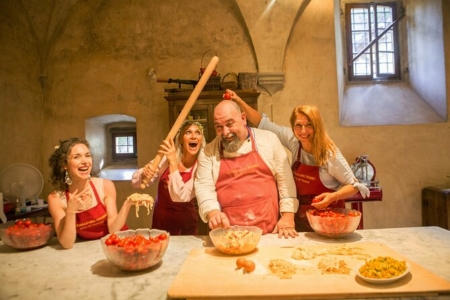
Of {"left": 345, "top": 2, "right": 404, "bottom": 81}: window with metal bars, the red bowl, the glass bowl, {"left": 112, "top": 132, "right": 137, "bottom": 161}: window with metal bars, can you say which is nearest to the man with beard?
the glass bowl

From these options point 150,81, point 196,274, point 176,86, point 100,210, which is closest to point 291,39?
point 176,86

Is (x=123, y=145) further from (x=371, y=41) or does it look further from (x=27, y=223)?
(x=371, y=41)

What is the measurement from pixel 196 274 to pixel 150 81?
464 centimetres

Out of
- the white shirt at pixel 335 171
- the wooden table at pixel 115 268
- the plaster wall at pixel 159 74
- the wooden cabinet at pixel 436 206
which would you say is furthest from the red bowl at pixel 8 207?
the wooden cabinet at pixel 436 206

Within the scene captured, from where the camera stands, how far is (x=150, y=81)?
568 cm

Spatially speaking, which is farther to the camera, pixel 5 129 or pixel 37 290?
pixel 5 129

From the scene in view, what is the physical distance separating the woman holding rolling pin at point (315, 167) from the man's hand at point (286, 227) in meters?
0.21

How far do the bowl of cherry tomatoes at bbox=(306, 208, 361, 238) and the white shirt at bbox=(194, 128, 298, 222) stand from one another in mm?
325

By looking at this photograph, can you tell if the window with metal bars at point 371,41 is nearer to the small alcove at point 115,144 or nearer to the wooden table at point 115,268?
the small alcove at point 115,144

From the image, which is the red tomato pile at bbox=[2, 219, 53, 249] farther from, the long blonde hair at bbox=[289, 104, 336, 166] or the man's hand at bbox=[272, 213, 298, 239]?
the long blonde hair at bbox=[289, 104, 336, 166]

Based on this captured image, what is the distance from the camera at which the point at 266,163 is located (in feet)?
8.59

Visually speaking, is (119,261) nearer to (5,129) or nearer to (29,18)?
(5,129)

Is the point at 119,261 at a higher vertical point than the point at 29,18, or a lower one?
lower

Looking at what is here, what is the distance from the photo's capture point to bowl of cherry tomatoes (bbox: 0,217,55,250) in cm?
205
